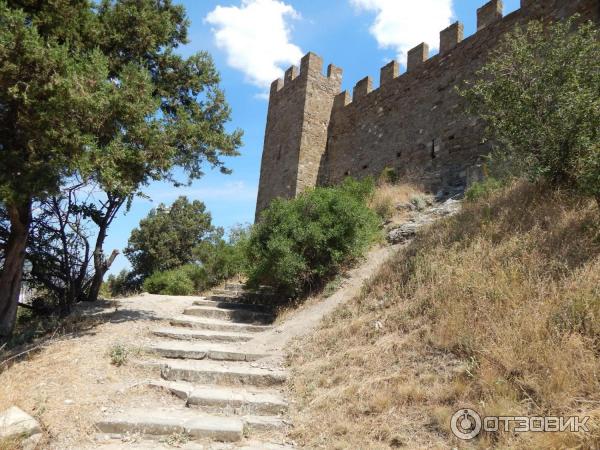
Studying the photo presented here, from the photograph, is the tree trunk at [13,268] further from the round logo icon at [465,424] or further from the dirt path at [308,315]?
the round logo icon at [465,424]

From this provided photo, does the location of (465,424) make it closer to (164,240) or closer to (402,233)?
(402,233)

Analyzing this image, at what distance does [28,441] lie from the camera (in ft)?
11.2

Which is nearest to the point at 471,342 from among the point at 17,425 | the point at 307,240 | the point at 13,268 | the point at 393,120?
the point at 307,240

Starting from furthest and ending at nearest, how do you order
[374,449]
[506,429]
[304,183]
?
1. [304,183]
2. [374,449]
3. [506,429]

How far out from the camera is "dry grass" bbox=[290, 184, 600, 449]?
10.8 ft

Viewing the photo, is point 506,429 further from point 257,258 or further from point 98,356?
point 257,258

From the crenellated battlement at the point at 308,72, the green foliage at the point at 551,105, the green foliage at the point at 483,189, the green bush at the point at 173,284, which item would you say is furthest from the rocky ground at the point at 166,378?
the crenellated battlement at the point at 308,72

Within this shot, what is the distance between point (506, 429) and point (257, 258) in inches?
227

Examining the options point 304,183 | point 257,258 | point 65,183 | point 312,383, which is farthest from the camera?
point 304,183

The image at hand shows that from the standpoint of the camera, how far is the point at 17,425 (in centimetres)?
348

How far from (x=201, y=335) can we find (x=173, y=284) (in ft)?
22.1

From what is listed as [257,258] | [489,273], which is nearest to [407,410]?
[489,273]

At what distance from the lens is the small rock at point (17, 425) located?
3385 millimetres

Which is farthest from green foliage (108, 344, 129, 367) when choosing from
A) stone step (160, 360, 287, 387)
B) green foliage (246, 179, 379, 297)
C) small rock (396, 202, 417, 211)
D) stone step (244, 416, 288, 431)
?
small rock (396, 202, 417, 211)
